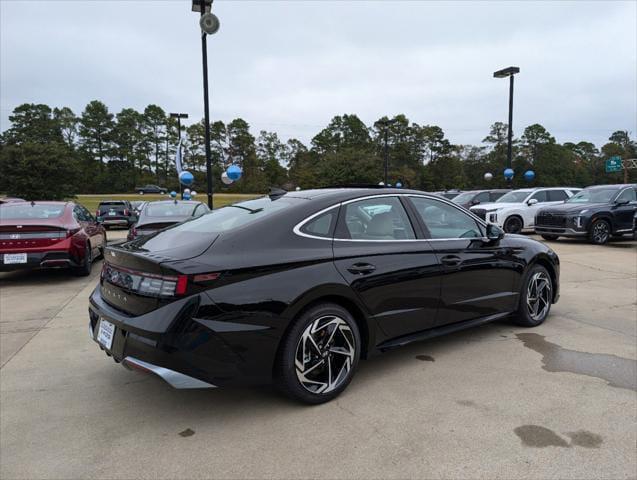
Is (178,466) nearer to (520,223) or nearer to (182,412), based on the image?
(182,412)

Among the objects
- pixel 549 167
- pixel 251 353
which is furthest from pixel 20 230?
pixel 549 167

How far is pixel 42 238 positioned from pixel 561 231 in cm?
1212

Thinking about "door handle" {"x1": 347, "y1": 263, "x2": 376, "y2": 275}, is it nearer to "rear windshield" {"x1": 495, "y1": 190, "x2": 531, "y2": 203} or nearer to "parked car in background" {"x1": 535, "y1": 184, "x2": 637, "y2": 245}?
"parked car in background" {"x1": 535, "y1": 184, "x2": 637, "y2": 245}

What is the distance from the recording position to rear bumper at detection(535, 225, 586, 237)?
11750mm

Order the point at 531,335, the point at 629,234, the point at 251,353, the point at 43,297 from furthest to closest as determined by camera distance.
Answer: the point at 629,234
the point at 43,297
the point at 531,335
the point at 251,353

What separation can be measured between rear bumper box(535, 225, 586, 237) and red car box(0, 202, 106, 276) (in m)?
11.3

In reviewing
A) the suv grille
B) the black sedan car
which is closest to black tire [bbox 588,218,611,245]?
the suv grille

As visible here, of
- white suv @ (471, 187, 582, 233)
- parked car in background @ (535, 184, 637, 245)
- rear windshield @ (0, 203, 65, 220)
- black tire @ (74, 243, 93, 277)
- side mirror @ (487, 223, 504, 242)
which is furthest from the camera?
white suv @ (471, 187, 582, 233)

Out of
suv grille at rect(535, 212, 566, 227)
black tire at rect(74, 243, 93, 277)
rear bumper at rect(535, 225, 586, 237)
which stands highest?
suv grille at rect(535, 212, 566, 227)

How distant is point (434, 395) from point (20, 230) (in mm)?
6546

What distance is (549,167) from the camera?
7269cm

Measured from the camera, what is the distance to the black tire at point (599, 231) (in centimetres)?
1182

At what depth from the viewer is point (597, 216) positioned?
11.8 m

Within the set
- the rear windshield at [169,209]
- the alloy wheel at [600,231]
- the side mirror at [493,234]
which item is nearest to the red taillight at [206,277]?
the side mirror at [493,234]
